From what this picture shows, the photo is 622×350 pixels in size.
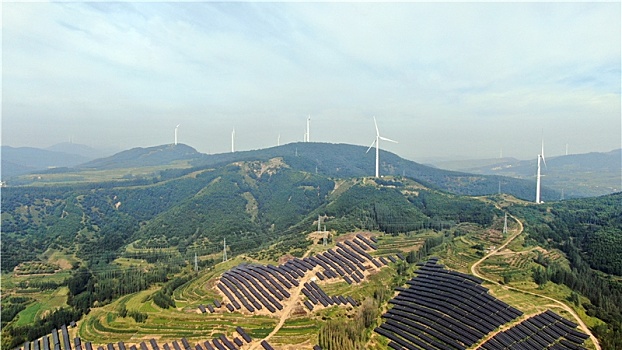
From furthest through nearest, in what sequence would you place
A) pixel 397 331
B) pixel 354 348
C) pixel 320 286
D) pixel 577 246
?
pixel 577 246 → pixel 320 286 → pixel 397 331 → pixel 354 348

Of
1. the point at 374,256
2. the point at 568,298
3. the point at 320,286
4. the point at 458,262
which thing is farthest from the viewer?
the point at 374,256

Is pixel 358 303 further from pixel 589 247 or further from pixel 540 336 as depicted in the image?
pixel 589 247

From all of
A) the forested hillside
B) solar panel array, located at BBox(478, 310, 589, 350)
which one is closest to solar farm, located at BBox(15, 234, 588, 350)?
solar panel array, located at BBox(478, 310, 589, 350)

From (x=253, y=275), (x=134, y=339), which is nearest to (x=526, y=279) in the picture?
(x=253, y=275)

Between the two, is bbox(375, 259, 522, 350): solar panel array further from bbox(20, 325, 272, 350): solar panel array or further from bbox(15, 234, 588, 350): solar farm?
bbox(20, 325, 272, 350): solar panel array

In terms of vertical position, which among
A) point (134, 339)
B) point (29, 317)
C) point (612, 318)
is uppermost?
point (612, 318)

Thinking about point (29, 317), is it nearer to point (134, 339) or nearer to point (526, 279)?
point (134, 339)

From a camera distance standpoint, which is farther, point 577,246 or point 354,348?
point 577,246
